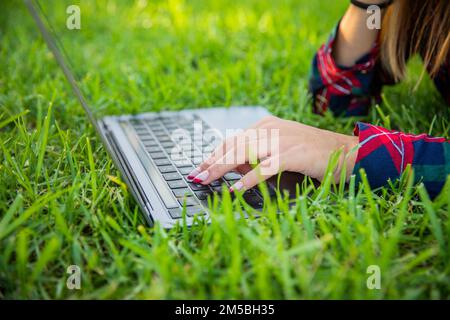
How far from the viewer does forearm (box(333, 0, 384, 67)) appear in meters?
1.49

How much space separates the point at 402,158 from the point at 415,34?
507 mm

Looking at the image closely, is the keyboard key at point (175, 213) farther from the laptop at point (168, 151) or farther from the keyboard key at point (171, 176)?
the keyboard key at point (171, 176)

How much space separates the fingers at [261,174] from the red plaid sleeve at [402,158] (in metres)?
0.17

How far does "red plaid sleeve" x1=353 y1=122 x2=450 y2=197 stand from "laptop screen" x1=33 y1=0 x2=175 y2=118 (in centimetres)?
70

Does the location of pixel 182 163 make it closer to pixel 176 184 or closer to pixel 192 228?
pixel 176 184

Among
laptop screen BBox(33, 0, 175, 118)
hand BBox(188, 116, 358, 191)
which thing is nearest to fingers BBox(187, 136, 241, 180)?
hand BBox(188, 116, 358, 191)

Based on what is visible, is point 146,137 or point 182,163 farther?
point 146,137

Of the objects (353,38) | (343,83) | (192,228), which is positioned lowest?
(192,228)

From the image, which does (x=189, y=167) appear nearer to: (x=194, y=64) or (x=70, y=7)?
(x=194, y=64)

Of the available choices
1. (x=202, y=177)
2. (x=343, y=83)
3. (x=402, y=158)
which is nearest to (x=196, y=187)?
(x=202, y=177)

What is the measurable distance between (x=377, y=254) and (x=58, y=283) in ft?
1.64

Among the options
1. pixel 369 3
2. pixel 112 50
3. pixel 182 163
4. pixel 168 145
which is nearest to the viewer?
pixel 182 163

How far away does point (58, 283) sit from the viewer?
0.88 metres

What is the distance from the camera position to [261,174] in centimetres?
104
